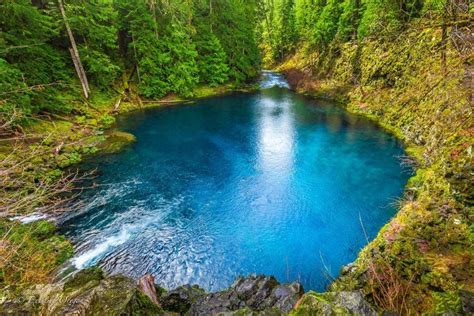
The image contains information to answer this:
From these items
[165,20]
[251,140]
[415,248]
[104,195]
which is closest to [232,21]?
[165,20]

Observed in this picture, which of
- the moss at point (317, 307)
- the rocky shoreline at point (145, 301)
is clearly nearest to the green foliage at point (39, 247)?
the rocky shoreline at point (145, 301)

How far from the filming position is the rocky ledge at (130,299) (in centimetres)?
384

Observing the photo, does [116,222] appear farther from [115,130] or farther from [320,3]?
[320,3]

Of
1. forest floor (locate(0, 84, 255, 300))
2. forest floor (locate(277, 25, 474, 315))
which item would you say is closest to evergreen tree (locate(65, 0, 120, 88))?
forest floor (locate(0, 84, 255, 300))

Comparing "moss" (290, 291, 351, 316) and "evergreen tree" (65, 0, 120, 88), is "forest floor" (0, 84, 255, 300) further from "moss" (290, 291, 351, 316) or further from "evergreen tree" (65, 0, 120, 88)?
"moss" (290, 291, 351, 316)

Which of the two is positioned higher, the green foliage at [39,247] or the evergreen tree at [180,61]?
the evergreen tree at [180,61]

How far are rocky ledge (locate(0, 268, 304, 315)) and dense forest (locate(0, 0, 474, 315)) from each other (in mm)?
947

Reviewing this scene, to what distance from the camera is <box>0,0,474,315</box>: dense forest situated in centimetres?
393

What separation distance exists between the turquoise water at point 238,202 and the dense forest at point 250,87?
1.38 meters

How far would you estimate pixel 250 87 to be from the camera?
124 feet

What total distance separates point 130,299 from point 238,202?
8897 mm

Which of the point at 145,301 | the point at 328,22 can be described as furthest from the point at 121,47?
the point at 145,301

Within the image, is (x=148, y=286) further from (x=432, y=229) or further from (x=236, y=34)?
(x=236, y=34)

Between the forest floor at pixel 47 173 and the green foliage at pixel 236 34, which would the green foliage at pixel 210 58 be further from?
the green foliage at pixel 236 34
